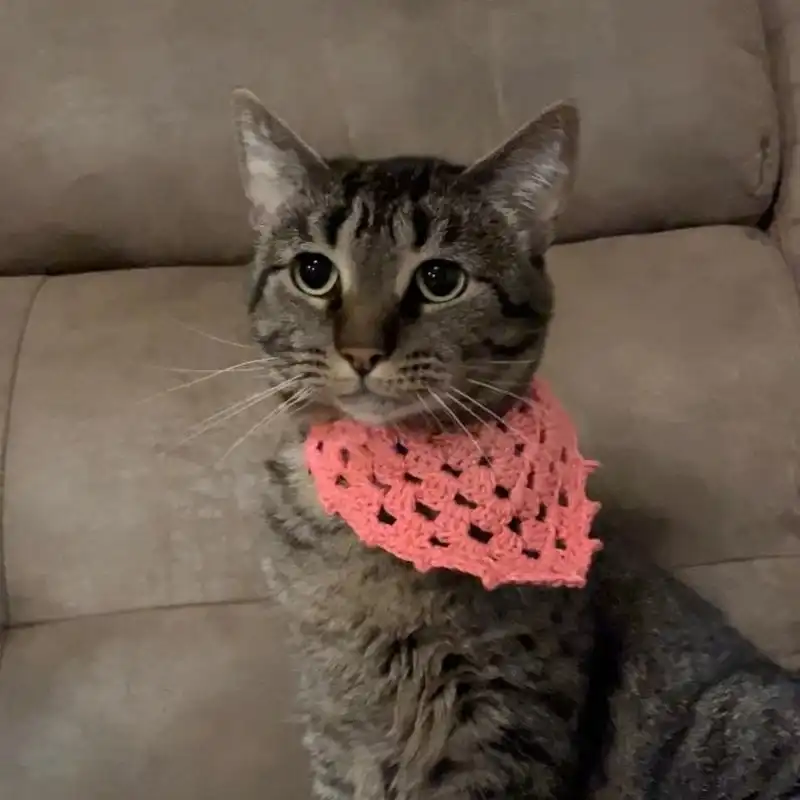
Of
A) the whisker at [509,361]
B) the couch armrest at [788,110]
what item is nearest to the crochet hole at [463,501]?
the whisker at [509,361]

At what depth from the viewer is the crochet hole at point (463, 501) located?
3.11ft

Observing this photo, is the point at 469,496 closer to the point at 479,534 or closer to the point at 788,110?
the point at 479,534

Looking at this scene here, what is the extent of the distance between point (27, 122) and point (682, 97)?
0.82 m

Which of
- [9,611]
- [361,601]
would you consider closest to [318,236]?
[361,601]

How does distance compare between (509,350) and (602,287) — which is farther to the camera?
→ (602,287)

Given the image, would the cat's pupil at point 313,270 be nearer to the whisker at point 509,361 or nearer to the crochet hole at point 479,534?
the whisker at point 509,361

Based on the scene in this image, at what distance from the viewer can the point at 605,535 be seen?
1199 mm

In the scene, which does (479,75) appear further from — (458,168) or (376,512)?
(376,512)

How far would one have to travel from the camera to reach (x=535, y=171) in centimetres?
97

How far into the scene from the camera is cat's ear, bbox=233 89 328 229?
994 millimetres

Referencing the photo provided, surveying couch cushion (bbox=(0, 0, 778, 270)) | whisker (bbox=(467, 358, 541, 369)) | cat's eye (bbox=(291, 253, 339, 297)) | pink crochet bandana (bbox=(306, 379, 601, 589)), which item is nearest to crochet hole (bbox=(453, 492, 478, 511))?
pink crochet bandana (bbox=(306, 379, 601, 589))

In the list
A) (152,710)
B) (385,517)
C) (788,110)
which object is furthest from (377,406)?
(788,110)

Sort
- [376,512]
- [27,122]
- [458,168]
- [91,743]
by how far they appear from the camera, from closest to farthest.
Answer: [376,512] → [458,168] → [91,743] → [27,122]

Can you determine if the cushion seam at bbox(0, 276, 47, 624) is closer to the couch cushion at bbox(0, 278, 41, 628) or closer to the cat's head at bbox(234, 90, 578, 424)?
the couch cushion at bbox(0, 278, 41, 628)
